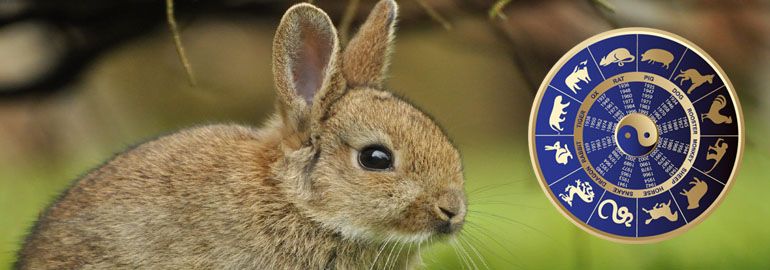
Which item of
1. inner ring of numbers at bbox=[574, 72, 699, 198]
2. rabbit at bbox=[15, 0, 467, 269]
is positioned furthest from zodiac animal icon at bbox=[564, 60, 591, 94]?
rabbit at bbox=[15, 0, 467, 269]

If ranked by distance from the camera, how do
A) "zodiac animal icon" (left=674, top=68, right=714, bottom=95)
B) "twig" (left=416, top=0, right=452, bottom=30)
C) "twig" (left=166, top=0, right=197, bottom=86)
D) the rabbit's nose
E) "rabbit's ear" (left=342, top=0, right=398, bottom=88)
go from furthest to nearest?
"twig" (left=416, top=0, right=452, bottom=30) < "zodiac animal icon" (left=674, top=68, right=714, bottom=95) < "twig" (left=166, top=0, right=197, bottom=86) < "rabbit's ear" (left=342, top=0, right=398, bottom=88) < the rabbit's nose

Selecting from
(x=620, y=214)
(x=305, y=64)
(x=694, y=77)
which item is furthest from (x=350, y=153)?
(x=694, y=77)

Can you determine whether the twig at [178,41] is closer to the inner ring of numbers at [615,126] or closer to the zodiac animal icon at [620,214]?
the inner ring of numbers at [615,126]

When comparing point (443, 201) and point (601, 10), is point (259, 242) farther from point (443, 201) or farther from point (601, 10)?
point (601, 10)

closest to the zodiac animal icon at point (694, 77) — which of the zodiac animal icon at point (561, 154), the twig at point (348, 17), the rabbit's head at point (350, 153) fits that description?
the zodiac animal icon at point (561, 154)

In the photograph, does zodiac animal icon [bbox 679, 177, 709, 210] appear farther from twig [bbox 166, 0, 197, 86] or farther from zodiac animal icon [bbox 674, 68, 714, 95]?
twig [bbox 166, 0, 197, 86]

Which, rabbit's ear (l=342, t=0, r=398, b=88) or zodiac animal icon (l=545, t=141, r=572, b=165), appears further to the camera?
zodiac animal icon (l=545, t=141, r=572, b=165)
